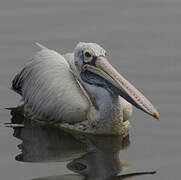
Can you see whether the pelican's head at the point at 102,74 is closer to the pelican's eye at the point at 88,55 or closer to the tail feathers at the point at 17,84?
the pelican's eye at the point at 88,55

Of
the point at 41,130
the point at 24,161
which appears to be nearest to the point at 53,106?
the point at 41,130

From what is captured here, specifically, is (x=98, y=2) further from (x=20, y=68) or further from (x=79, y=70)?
(x=79, y=70)

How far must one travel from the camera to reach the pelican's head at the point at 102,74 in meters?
11.0

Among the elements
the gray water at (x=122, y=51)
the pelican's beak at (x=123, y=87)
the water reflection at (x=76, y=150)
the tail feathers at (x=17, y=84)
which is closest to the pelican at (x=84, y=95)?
the pelican's beak at (x=123, y=87)

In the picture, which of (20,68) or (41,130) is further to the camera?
(20,68)

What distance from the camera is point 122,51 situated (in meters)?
13.6

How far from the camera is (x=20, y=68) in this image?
516 inches

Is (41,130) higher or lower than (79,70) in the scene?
lower

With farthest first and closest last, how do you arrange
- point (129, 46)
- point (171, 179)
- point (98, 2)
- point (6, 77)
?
point (98, 2) → point (129, 46) → point (6, 77) → point (171, 179)

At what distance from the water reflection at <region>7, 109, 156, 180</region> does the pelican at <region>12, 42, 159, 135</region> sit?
14cm

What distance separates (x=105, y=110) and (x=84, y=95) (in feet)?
1.18

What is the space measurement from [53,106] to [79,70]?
1.81 feet

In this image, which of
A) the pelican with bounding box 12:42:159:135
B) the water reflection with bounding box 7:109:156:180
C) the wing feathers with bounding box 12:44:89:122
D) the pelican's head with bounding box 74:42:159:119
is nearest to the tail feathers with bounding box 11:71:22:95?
the wing feathers with bounding box 12:44:89:122

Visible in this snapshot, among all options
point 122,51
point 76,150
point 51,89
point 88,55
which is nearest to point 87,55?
point 88,55
